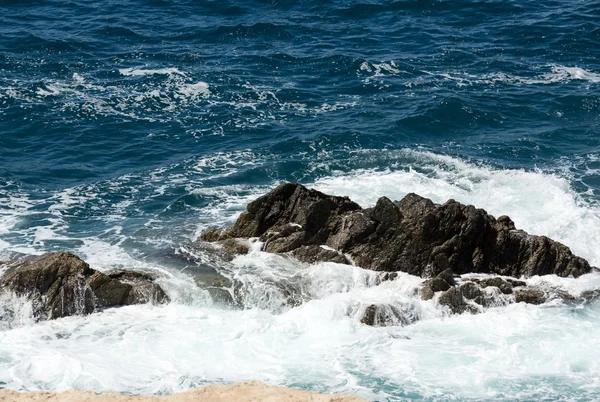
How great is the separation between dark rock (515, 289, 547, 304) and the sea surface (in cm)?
42

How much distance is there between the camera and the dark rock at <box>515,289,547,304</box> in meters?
30.5

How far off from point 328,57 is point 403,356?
32.5m

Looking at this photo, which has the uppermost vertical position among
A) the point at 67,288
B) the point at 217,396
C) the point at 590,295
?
the point at 217,396

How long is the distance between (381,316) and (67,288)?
10248mm

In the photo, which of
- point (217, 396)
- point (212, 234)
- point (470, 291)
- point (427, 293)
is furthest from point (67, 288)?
point (470, 291)

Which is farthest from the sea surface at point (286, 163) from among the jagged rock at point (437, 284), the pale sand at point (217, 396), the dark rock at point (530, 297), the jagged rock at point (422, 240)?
the pale sand at point (217, 396)

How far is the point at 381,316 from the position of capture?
2920 cm

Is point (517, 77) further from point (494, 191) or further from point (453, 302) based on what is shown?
point (453, 302)

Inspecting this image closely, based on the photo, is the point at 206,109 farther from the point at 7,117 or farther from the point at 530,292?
the point at 530,292

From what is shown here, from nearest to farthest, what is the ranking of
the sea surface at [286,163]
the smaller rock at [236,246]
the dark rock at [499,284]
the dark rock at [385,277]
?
the sea surface at [286,163], the dark rock at [499,284], the dark rock at [385,277], the smaller rock at [236,246]

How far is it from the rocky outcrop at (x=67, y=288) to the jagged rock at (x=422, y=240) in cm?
554

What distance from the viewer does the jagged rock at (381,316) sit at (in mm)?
29156

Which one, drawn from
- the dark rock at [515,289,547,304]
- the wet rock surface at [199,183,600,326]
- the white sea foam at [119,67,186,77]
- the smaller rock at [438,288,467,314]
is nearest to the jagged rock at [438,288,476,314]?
the smaller rock at [438,288,467,314]

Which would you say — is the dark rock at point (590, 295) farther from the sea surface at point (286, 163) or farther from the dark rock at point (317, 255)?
the dark rock at point (317, 255)
